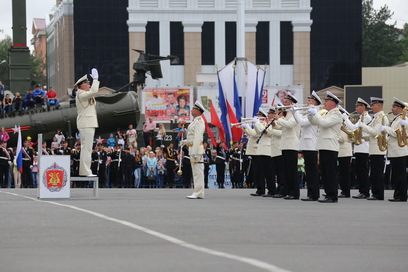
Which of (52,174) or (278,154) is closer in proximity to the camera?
(52,174)

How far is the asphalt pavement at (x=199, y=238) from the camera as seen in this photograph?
881 cm

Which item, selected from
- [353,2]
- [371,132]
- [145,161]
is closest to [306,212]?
[371,132]

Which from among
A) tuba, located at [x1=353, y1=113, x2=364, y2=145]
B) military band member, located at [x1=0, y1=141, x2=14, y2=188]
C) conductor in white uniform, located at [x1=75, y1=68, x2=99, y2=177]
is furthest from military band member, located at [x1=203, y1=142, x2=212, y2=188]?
conductor in white uniform, located at [x1=75, y1=68, x2=99, y2=177]

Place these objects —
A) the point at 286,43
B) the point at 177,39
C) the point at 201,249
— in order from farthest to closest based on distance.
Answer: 1. the point at 286,43
2. the point at 177,39
3. the point at 201,249

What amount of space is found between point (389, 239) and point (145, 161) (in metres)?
21.9

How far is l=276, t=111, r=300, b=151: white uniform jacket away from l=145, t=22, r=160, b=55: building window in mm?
50304

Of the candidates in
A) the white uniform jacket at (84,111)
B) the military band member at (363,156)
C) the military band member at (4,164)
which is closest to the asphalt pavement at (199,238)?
the white uniform jacket at (84,111)

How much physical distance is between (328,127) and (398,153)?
6.31 ft

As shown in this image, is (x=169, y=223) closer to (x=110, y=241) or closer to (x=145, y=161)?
(x=110, y=241)

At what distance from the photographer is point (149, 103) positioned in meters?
61.0

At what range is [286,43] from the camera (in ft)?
236

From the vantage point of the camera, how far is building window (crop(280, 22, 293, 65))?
71438 millimetres

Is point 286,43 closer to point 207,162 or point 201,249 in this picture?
point 207,162

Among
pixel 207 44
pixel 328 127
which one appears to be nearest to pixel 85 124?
pixel 328 127
